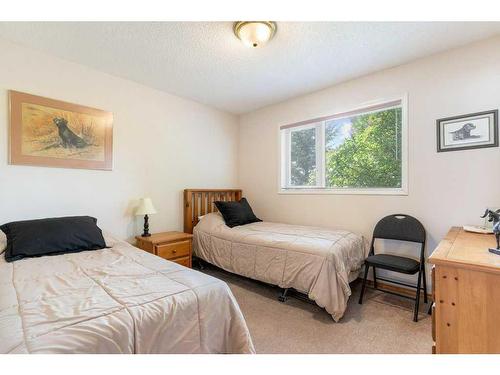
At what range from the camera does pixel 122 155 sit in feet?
9.04

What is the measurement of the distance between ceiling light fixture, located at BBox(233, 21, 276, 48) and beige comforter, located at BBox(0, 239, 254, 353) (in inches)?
70.1

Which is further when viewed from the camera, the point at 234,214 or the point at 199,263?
the point at 199,263

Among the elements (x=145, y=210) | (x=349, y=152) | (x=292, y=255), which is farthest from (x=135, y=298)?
(x=349, y=152)

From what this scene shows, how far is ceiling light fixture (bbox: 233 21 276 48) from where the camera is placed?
71.4 inches

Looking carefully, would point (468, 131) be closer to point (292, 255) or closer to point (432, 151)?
point (432, 151)

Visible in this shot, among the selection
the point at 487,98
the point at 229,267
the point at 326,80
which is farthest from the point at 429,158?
the point at 229,267

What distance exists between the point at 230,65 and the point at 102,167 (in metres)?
1.72

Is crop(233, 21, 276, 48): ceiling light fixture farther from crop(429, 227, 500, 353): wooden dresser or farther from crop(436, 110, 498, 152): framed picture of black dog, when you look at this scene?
crop(429, 227, 500, 353): wooden dresser

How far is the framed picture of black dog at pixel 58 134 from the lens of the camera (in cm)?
210

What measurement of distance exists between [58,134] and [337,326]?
9.88ft

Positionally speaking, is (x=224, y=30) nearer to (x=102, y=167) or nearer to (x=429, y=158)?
(x=102, y=167)

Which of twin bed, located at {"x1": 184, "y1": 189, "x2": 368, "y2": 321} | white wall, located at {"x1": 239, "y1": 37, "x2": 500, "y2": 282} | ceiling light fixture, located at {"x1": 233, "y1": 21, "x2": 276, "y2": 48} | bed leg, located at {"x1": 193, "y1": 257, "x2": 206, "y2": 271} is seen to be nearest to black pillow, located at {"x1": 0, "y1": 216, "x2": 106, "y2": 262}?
twin bed, located at {"x1": 184, "y1": 189, "x2": 368, "y2": 321}

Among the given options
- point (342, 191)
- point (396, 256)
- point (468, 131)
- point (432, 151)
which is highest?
point (468, 131)

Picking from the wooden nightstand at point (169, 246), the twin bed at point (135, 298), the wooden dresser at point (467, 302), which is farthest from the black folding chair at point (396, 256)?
the wooden nightstand at point (169, 246)
